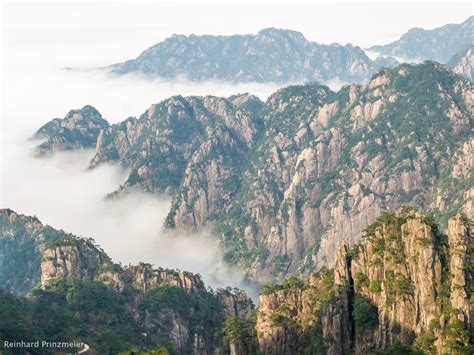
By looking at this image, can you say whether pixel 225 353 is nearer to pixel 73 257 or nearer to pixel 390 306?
pixel 390 306

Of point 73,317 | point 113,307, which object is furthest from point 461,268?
point 113,307

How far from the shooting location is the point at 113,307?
168625 mm

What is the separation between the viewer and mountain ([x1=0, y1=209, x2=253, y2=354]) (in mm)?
145750

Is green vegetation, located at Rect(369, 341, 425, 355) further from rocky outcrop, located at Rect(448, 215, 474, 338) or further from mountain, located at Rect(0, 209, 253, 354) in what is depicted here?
mountain, located at Rect(0, 209, 253, 354)

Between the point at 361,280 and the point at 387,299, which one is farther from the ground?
the point at 361,280

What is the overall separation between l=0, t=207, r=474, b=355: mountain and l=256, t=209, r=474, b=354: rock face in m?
0.16

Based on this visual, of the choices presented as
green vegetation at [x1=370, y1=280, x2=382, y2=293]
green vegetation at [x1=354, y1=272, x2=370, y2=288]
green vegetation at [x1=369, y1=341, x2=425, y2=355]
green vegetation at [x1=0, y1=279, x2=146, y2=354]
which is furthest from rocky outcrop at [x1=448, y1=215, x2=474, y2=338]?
green vegetation at [x1=0, y1=279, x2=146, y2=354]

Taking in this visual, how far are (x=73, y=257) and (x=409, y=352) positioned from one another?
104185 millimetres

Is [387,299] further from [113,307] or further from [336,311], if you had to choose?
[113,307]

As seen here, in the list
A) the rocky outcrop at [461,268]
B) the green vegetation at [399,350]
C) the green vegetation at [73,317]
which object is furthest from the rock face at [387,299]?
the green vegetation at [73,317]

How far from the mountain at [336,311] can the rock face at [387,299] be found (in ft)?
0.53

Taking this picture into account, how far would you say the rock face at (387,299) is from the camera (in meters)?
110

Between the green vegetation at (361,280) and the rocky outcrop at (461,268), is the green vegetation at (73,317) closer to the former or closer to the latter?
the green vegetation at (361,280)

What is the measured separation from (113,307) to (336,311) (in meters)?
64.1
